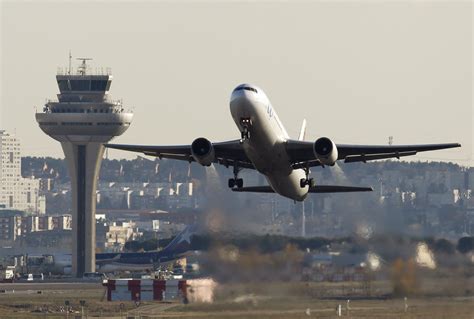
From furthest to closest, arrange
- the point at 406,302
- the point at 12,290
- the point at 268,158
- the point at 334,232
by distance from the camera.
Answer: the point at 12,290 < the point at 334,232 < the point at 406,302 < the point at 268,158

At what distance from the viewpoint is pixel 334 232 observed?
114 meters

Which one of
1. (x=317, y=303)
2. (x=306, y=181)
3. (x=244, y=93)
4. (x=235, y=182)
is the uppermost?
(x=244, y=93)

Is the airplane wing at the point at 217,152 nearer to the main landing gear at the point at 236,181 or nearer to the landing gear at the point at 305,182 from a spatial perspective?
the main landing gear at the point at 236,181

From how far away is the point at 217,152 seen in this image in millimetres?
90875

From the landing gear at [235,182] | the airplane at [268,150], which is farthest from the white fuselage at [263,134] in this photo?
the landing gear at [235,182]

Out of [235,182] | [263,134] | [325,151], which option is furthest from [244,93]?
[235,182]

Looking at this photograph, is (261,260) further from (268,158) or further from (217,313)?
(268,158)

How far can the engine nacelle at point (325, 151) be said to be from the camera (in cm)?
8794

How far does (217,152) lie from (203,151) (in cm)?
332

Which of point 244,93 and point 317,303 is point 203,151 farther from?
point 317,303

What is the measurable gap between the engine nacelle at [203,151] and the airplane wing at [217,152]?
193cm

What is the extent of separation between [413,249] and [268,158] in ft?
53.8

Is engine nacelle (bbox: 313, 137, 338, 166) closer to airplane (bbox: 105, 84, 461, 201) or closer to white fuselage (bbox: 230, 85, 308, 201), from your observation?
airplane (bbox: 105, 84, 461, 201)

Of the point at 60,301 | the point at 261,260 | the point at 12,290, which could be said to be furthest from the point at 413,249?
the point at 12,290
